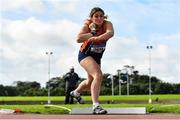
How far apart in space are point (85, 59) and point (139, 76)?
97.9 metres

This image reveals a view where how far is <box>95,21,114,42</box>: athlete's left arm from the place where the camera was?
29.0 feet

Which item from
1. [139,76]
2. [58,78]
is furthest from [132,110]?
[139,76]

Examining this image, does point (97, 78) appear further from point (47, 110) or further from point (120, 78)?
point (120, 78)

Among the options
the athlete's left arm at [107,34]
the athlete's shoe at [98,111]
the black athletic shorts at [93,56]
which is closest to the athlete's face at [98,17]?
the athlete's left arm at [107,34]

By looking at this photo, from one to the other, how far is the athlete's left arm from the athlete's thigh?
1.34ft

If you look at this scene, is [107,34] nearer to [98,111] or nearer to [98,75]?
[98,75]

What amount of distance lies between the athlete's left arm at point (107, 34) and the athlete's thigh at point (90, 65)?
41cm

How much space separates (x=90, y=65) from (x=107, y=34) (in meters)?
0.59

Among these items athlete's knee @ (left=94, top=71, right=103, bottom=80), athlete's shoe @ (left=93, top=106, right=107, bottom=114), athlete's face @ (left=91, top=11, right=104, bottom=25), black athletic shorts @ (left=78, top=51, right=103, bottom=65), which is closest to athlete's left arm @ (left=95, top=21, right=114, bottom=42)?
athlete's face @ (left=91, top=11, right=104, bottom=25)

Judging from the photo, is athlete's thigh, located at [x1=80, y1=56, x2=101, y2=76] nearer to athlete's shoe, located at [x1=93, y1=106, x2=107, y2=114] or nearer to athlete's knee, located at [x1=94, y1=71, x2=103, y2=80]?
athlete's knee, located at [x1=94, y1=71, x2=103, y2=80]

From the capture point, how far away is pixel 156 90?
3583 inches

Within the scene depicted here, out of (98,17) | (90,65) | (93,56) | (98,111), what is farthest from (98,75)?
(98,17)

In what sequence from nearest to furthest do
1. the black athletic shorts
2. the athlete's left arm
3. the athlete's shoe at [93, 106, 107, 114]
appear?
the athlete's shoe at [93, 106, 107, 114] < the athlete's left arm < the black athletic shorts

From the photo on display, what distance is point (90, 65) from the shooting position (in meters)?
8.96
